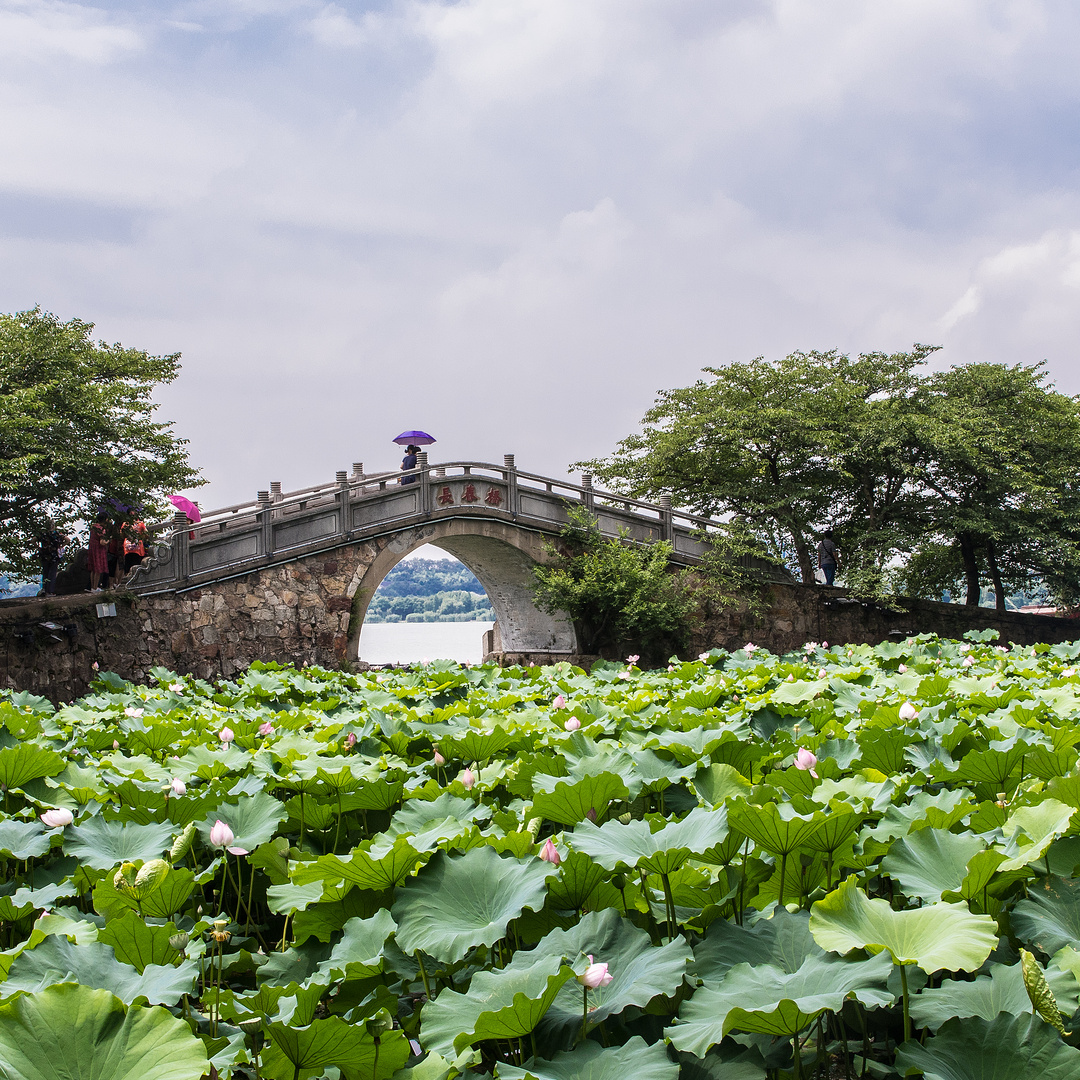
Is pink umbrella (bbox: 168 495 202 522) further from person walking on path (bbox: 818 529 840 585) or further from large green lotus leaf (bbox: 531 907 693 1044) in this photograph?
large green lotus leaf (bbox: 531 907 693 1044)

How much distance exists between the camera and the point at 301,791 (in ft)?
7.85

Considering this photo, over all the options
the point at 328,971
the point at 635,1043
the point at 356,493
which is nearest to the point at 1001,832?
the point at 635,1043

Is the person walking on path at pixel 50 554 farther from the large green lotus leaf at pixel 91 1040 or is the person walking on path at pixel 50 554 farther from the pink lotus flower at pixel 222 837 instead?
the large green lotus leaf at pixel 91 1040

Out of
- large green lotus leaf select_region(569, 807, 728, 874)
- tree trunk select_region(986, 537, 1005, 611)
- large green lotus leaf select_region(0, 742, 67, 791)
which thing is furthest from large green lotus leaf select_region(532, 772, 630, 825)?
tree trunk select_region(986, 537, 1005, 611)

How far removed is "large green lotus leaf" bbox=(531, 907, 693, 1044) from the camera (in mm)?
1310

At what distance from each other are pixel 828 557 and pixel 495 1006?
19088 millimetres

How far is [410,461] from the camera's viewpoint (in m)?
17.5

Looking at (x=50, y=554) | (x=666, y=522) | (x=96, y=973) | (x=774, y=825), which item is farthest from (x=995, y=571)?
(x=96, y=973)

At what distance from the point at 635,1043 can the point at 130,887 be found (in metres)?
1.05

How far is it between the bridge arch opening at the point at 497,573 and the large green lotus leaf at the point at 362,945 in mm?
14430

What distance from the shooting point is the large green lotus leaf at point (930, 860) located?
1625mm

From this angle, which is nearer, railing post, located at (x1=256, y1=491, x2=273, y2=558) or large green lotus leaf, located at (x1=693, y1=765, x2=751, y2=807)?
large green lotus leaf, located at (x1=693, y1=765, x2=751, y2=807)

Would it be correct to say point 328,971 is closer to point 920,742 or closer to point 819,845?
point 819,845

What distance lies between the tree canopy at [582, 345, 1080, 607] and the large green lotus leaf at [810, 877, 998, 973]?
17359mm
